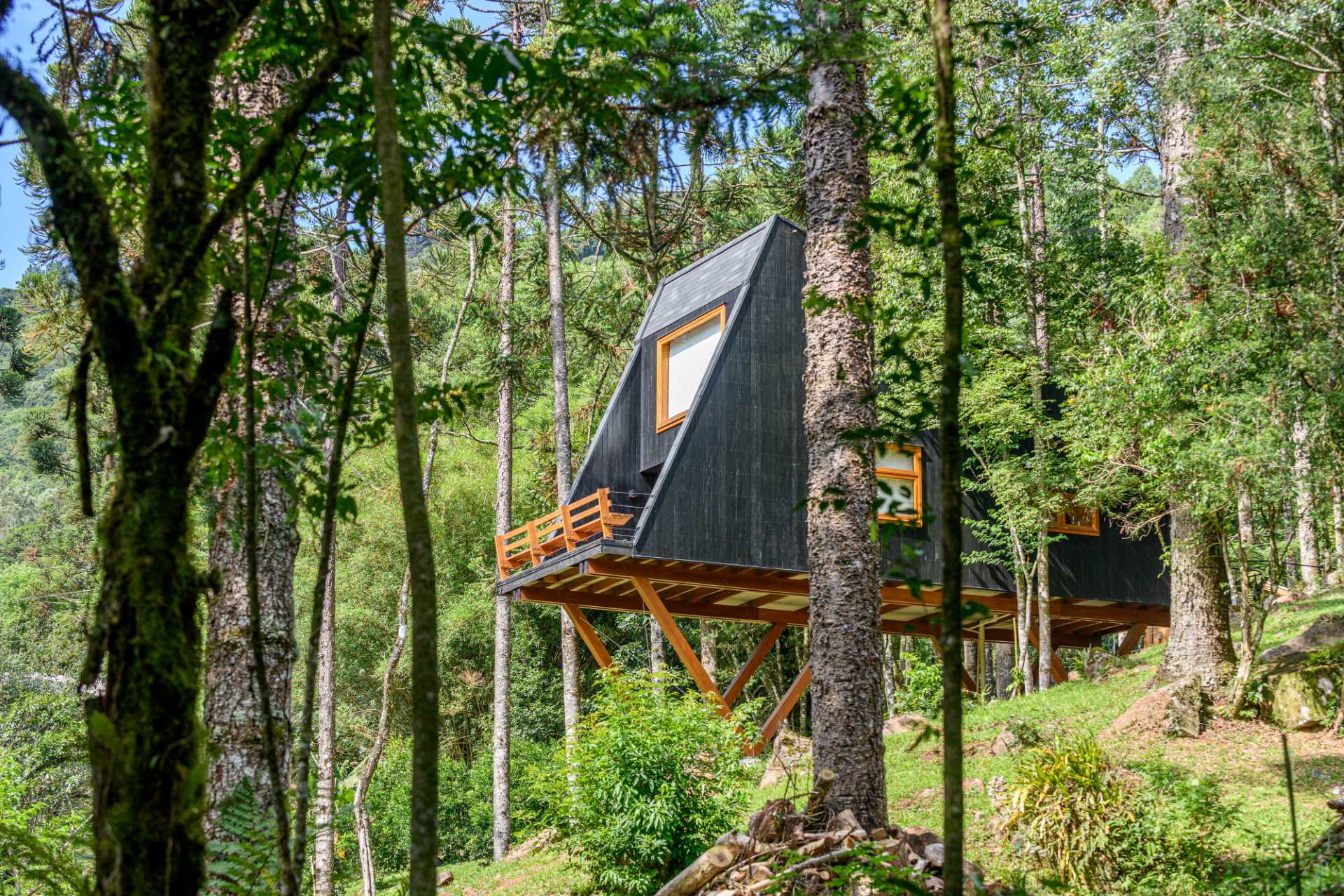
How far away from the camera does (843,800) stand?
22.2ft

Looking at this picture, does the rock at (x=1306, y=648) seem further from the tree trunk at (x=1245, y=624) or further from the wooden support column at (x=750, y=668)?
the wooden support column at (x=750, y=668)

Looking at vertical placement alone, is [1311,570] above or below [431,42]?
below

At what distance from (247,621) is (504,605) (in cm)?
1278

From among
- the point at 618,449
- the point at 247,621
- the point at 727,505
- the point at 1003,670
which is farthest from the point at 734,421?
the point at 1003,670

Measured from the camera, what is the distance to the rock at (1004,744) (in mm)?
10898

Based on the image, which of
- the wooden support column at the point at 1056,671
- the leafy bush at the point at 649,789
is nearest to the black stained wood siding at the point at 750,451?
the leafy bush at the point at 649,789

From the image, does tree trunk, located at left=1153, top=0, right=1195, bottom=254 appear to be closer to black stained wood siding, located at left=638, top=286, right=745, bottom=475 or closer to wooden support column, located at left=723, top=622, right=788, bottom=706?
black stained wood siding, located at left=638, top=286, right=745, bottom=475

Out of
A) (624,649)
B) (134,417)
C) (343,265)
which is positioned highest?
(343,265)

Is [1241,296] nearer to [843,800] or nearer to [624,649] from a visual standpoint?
[843,800]

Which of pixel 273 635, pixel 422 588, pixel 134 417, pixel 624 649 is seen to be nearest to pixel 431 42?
pixel 134 417

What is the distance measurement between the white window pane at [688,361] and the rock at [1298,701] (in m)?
7.78

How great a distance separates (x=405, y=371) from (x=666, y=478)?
34.1 feet

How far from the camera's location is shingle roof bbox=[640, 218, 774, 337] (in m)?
14.4

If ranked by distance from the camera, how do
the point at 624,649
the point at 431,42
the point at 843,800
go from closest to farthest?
the point at 431,42
the point at 843,800
the point at 624,649
